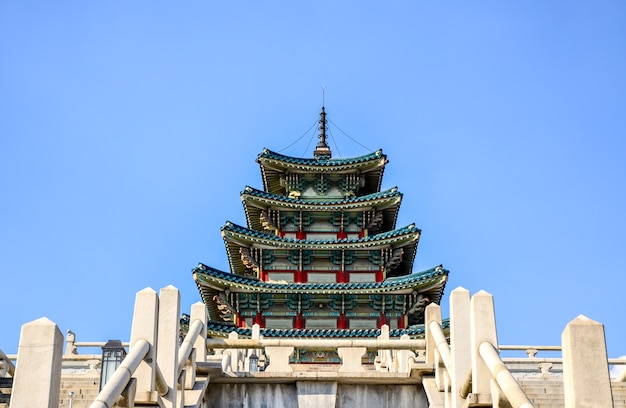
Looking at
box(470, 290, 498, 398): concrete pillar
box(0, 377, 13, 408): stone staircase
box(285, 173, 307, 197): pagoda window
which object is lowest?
box(0, 377, 13, 408): stone staircase

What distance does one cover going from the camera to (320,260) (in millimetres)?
40375

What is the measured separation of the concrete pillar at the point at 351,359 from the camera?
61.8 ft

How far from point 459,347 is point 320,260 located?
25065mm

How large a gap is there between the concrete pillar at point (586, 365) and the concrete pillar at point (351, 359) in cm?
784

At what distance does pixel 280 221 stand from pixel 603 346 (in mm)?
31500

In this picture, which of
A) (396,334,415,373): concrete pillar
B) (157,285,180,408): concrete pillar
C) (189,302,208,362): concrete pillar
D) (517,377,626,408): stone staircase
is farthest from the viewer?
(396,334,415,373): concrete pillar

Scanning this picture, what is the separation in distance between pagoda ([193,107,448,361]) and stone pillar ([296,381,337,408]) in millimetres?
14324

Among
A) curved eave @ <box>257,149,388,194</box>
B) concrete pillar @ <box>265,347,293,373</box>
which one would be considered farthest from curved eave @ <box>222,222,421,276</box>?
concrete pillar @ <box>265,347,293,373</box>

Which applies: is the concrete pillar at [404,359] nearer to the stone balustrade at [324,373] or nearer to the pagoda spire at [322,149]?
the stone balustrade at [324,373]

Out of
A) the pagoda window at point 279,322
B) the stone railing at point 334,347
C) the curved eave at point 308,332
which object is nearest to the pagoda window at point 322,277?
the pagoda window at point 279,322

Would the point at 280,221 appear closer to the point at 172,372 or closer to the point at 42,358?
the point at 172,372

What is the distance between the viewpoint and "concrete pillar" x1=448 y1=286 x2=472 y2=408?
15.3 metres

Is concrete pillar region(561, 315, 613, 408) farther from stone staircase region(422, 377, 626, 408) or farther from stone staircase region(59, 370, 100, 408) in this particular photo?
stone staircase region(59, 370, 100, 408)

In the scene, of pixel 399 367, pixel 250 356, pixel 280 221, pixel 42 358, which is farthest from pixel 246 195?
pixel 42 358
